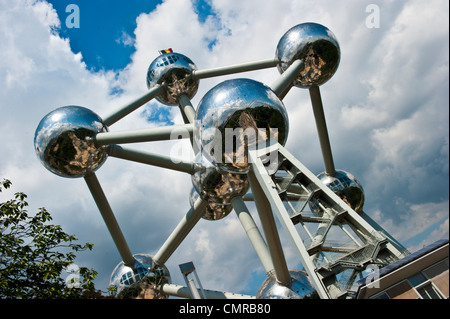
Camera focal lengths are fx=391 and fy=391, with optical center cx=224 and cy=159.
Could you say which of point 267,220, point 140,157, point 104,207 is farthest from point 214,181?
point 104,207

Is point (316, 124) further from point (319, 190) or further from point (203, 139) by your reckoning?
point (203, 139)

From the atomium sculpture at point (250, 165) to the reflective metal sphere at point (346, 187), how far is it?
0.12 feet

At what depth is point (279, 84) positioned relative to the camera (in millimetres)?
9797

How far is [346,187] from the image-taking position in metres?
13.5

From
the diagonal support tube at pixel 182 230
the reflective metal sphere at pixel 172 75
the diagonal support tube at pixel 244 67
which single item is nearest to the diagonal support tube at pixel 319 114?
the diagonal support tube at pixel 244 67

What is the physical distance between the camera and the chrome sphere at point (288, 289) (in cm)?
889

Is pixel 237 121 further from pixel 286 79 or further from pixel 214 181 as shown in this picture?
pixel 286 79

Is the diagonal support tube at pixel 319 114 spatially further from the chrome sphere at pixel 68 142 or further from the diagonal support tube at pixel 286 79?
the chrome sphere at pixel 68 142

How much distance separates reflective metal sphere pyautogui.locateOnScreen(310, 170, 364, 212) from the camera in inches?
526

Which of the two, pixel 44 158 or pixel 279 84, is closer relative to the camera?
pixel 44 158

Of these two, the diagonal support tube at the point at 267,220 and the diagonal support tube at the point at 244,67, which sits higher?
the diagonal support tube at the point at 244,67

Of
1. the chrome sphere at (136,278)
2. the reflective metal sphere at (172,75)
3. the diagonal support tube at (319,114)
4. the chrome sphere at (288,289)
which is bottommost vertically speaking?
the chrome sphere at (288,289)
